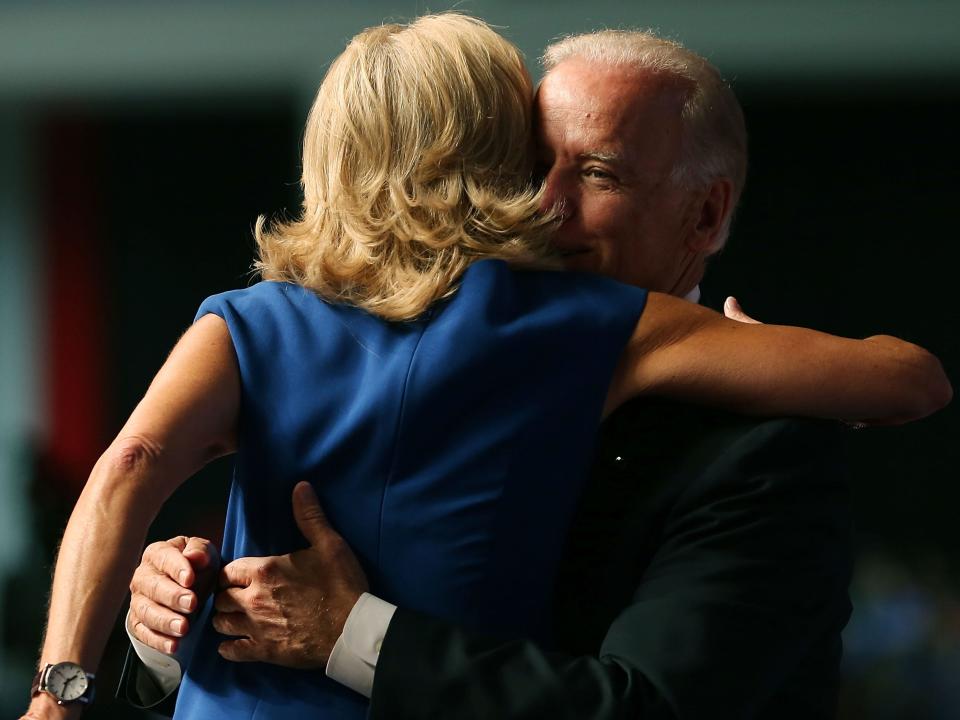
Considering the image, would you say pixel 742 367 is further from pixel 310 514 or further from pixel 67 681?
pixel 67 681

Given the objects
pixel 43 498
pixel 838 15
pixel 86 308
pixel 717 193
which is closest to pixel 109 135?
pixel 86 308

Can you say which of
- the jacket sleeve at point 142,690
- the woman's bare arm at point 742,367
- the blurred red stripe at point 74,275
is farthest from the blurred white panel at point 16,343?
the woman's bare arm at point 742,367

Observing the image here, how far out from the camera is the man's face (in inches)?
60.6

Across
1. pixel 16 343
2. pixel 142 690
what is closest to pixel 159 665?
pixel 142 690

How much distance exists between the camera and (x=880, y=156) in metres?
5.45

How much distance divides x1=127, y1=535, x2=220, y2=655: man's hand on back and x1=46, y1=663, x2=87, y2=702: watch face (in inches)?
6.9

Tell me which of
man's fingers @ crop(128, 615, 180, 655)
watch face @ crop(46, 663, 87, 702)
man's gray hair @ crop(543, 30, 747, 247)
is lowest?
man's fingers @ crop(128, 615, 180, 655)

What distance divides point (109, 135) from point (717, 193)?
453 centimetres

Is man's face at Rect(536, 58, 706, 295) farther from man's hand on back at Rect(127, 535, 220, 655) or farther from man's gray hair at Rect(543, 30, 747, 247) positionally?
man's hand on back at Rect(127, 535, 220, 655)

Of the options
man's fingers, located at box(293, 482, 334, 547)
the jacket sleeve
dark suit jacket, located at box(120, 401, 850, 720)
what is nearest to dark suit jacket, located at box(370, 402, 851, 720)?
dark suit jacket, located at box(120, 401, 850, 720)

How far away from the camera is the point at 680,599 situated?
1.29m

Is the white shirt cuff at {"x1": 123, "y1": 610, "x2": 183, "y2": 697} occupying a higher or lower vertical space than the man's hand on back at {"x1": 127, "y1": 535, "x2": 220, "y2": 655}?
lower

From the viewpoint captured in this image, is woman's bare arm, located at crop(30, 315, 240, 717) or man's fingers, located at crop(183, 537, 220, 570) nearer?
woman's bare arm, located at crop(30, 315, 240, 717)

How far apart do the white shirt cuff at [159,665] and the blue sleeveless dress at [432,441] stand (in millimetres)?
173
